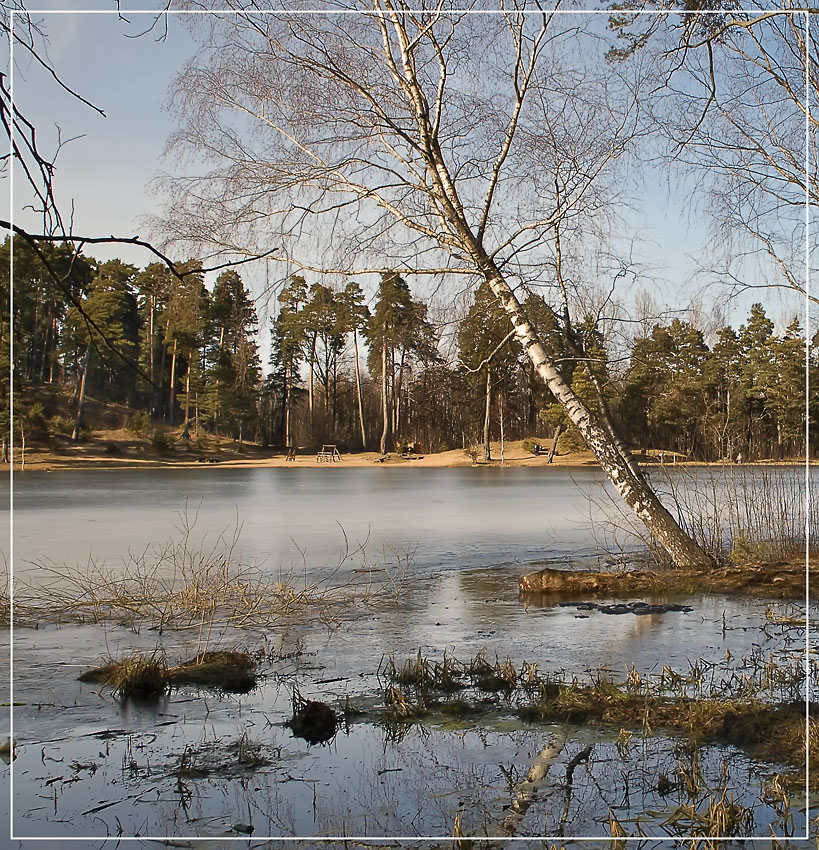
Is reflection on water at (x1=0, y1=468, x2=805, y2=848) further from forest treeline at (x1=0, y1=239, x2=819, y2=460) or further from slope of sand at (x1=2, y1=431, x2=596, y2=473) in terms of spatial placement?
slope of sand at (x1=2, y1=431, x2=596, y2=473)

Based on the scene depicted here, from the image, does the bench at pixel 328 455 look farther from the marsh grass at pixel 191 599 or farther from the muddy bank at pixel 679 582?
the muddy bank at pixel 679 582

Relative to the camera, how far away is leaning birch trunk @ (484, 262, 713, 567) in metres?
6.57

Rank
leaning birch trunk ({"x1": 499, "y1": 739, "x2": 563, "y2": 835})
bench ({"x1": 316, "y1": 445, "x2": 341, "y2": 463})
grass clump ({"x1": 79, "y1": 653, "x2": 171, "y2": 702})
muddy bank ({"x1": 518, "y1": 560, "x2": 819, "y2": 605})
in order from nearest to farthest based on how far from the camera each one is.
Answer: leaning birch trunk ({"x1": 499, "y1": 739, "x2": 563, "y2": 835}) → grass clump ({"x1": 79, "y1": 653, "x2": 171, "y2": 702}) → muddy bank ({"x1": 518, "y1": 560, "x2": 819, "y2": 605}) → bench ({"x1": 316, "y1": 445, "x2": 341, "y2": 463})

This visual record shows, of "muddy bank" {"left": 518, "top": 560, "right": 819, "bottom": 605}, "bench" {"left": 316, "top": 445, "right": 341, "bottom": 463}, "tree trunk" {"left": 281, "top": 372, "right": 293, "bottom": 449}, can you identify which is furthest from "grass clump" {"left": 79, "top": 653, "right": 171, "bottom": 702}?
"tree trunk" {"left": 281, "top": 372, "right": 293, "bottom": 449}

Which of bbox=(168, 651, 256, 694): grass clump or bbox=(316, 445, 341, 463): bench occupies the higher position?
bbox=(316, 445, 341, 463): bench

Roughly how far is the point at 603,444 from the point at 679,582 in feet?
3.70

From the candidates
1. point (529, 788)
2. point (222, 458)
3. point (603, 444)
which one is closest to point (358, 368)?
point (222, 458)

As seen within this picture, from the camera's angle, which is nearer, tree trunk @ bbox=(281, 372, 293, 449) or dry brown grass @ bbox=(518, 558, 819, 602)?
dry brown grass @ bbox=(518, 558, 819, 602)

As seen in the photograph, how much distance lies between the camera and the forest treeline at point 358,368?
677cm

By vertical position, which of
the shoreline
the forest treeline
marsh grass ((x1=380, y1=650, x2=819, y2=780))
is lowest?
marsh grass ((x1=380, y1=650, x2=819, y2=780))

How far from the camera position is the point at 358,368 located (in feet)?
85.1

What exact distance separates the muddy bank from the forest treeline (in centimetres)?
110

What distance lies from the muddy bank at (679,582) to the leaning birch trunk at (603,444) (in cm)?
26

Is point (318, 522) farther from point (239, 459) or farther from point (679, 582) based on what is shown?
point (239, 459)
